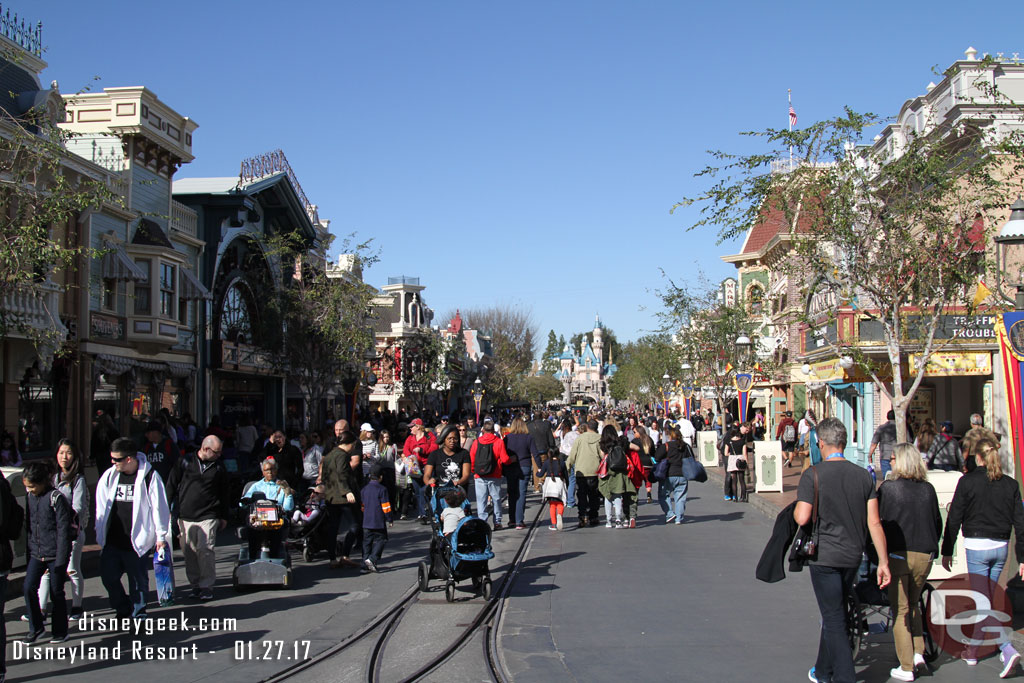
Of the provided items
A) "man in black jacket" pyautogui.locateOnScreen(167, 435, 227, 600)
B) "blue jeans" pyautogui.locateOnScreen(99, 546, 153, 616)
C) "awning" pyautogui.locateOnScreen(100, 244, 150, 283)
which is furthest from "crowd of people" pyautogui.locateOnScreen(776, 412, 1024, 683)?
"awning" pyautogui.locateOnScreen(100, 244, 150, 283)

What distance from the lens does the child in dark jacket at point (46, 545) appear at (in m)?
7.91

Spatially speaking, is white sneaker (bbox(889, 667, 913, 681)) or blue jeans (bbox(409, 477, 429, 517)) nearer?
white sneaker (bbox(889, 667, 913, 681))

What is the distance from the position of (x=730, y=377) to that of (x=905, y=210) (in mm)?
22548

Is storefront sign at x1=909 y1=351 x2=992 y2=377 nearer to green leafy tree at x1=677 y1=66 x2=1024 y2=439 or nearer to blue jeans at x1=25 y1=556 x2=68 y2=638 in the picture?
green leafy tree at x1=677 y1=66 x2=1024 y2=439

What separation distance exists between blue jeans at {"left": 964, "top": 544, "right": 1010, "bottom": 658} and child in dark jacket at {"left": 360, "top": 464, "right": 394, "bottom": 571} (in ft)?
21.3

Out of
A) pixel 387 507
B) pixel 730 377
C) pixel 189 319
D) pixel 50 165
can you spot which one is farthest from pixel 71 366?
pixel 730 377

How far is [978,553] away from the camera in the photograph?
283 inches

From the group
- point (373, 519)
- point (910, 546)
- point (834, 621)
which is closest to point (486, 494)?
point (373, 519)

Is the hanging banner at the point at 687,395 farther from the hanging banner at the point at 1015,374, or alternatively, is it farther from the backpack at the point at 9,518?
the backpack at the point at 9,518

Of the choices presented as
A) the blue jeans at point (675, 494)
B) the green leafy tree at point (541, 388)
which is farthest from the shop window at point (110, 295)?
the green leafy tree at point (541, 388)

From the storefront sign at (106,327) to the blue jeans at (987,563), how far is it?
824 inches

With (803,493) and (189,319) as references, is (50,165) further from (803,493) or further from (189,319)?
(189,319)

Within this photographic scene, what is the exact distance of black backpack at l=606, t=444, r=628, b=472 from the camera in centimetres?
1512

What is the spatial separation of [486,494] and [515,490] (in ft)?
4.27
